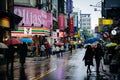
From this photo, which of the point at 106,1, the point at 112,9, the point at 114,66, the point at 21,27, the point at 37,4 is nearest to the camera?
the point at 114,66

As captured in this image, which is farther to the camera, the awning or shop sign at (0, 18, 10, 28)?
shop sign at (0, 18, 10, 28)

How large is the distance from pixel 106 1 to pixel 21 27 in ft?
74.3

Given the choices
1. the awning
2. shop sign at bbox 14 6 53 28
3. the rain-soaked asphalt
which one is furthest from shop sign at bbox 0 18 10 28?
shop sign at bbox 14 6 53 28

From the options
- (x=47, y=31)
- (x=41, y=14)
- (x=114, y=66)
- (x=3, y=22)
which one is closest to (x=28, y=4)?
(x=41, y=14)

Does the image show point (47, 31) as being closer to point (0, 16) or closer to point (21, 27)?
point (21, 27)

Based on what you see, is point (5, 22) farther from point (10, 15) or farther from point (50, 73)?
point (50, 73)

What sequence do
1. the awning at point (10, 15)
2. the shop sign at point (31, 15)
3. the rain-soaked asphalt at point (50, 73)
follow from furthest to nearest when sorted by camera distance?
the shop sign at point (31, 15) < the awning at point (10, 15) < the rain-soaked asphalt at point (50, 73)

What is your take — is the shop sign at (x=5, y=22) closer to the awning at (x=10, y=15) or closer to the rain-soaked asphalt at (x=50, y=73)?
the awning at (x=10, y=15)

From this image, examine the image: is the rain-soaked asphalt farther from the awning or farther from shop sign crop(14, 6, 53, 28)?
shop sign crop(14, 6, 53, 28)

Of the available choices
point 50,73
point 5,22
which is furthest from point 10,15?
point 50,73

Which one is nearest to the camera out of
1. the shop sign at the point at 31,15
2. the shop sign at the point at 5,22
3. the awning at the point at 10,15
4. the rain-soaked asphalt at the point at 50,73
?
the rain-soaked asphalt at the point at 50,73

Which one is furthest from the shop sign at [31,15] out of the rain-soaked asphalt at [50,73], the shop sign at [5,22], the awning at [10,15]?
the rain-soaked asphalt at [50,73]

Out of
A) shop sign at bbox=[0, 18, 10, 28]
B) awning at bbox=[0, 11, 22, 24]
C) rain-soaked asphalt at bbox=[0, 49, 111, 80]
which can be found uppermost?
awning at bbox=[0, 11, 22, 24]

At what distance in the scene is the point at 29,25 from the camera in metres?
53.7
